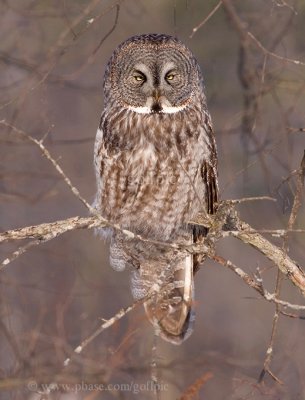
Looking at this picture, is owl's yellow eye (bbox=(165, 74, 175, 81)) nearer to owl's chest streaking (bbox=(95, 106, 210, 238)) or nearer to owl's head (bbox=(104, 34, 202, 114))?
owl's head (bbox=(104, 34, 202, 114))

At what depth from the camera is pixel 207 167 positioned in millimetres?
4320

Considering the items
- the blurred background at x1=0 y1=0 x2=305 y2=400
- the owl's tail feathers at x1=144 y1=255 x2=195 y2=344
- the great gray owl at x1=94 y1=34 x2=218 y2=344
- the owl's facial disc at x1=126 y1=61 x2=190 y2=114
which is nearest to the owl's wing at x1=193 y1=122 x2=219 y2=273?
the great gray owl at x1=94 y1=34 x2=218 y2=344

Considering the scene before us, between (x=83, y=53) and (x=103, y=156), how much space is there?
18.1 feet

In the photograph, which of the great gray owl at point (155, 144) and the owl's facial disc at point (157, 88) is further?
the owl's facial disc at point (157, 88)

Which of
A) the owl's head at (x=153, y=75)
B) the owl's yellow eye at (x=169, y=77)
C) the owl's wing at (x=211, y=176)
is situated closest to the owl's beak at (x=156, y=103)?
Answer: the owl's head at (x=153, y=75)

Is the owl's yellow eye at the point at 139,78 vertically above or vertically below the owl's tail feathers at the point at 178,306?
above

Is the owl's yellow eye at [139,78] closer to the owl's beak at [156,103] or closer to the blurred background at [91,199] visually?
the owl's beak at [156,103]

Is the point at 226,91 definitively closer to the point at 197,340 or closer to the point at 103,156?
the point at 197,340

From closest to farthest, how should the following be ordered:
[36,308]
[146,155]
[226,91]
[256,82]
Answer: [146,155]
[256,82]
[36,308]
[226,91]

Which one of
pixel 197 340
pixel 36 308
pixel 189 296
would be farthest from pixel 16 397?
pixel 197 340

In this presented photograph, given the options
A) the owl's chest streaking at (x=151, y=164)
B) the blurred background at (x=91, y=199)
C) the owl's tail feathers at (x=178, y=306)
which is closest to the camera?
the owl's chest streaking at (x=151, y=164)

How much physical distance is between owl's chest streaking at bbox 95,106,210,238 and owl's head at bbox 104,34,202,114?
7 cm

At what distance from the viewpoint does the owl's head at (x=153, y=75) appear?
434cm

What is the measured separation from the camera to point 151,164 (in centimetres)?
422
